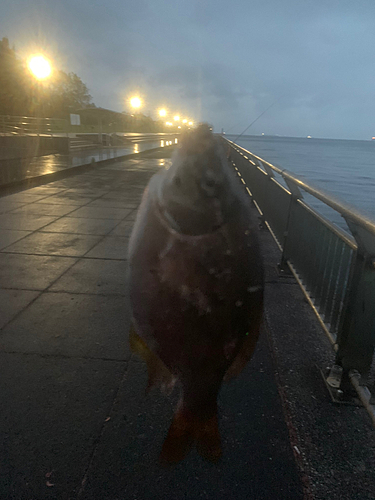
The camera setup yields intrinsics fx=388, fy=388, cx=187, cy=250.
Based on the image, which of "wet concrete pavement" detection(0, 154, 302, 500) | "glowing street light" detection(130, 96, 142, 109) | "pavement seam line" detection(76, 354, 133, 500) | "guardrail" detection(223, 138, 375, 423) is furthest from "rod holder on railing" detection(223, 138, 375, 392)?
"glowing street light" detection(130, 96, 142, 109)

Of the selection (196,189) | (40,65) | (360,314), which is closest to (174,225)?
(196,189)

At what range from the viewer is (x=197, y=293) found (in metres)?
0.72

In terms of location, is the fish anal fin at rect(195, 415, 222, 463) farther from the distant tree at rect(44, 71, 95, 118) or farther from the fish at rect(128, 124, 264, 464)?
the distant tree at rect(44, 71, 95, 118)

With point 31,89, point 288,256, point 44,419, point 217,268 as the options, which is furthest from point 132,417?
point 31,89

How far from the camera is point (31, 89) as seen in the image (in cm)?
4869

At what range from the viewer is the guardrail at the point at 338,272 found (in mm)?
2344

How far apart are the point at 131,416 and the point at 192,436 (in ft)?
4.36

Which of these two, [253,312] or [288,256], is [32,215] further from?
[253,312]

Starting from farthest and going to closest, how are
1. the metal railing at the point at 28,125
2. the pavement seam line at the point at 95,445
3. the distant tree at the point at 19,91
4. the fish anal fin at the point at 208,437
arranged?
the distant tree at the point at 19,91, the metal railing at the point at 28,125, the pavement seam line at the point at 95,445, the fish anal fin at the point at 208,437

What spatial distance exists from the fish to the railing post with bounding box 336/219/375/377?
67.7 inches

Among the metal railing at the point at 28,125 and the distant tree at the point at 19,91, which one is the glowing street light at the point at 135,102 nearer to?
the metal railing at the point at 28,125

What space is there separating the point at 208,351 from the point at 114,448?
1.61 meters

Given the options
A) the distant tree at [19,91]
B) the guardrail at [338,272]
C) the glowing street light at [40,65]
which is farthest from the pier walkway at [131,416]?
the distant tree at [19,91]

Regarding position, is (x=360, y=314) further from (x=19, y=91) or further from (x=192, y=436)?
(x=19, y=91)
